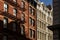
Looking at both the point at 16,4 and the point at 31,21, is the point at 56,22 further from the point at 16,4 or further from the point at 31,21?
the point at 31,21

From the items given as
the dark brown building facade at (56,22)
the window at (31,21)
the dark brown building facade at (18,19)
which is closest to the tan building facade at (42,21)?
the dark brown building facade at (18,19)

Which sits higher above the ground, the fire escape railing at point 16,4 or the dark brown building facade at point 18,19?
the fire escape railing at point 16,4

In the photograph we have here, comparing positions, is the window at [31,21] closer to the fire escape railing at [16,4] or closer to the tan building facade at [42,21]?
the tan building facade at [42,21]

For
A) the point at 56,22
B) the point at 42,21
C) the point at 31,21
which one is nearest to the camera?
the point at 56,22

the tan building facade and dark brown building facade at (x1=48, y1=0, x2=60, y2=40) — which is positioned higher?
dark brown building facade at (x1=48, y1=0, x2=60, y2=40)

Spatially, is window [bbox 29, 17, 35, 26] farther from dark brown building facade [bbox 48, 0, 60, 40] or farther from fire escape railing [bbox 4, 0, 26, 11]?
dark brown building facade [bbox 48, 0, 60, 40]

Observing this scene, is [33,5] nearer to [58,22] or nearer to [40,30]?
[40,30]

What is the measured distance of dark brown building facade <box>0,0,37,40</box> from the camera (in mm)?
56141

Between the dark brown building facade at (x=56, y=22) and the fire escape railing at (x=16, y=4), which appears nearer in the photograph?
the dark brown building facade at (x=56, y=22)

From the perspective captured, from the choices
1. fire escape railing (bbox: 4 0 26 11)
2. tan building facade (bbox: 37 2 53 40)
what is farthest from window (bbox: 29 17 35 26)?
fire escape railing (bbox: 4 0 26 11)

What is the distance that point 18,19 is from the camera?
62188 millimetres

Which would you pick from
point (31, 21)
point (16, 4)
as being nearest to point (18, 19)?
point (16, 4)

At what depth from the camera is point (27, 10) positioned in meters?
67.2

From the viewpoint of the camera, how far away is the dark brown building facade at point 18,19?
56.1m
